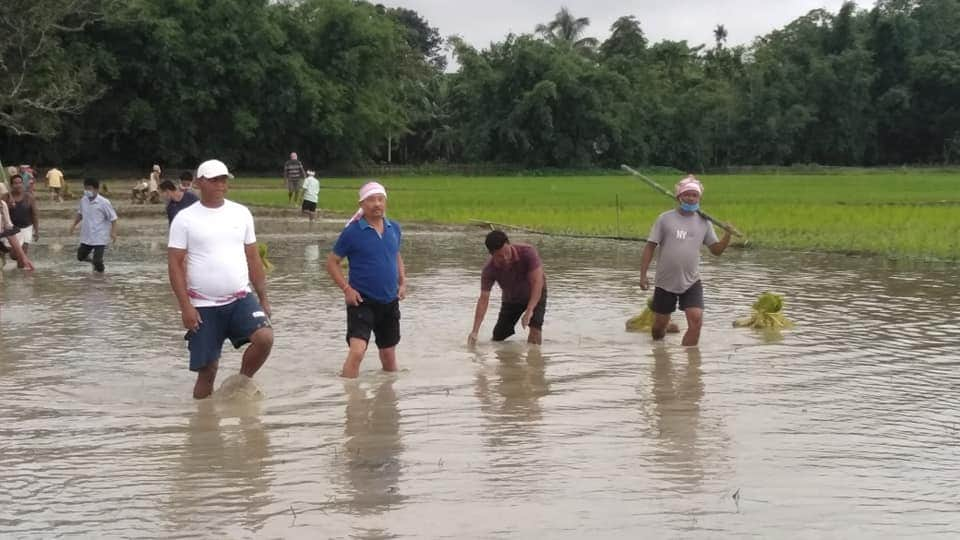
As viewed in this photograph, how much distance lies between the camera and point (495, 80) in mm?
80562

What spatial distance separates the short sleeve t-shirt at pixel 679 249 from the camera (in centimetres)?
1026

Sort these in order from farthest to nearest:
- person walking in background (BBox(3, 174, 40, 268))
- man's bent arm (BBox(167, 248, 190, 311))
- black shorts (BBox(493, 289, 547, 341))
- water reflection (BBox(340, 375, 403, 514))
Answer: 1. person walking in background (BBox(3, 174, 40, 268))
2. black shorts (BBox(493, 289, 547, 341))
3. man's bent arm (BBox(167, 248, 190, 311))
4. water reflection (BBox(340, 375, 403, 514))

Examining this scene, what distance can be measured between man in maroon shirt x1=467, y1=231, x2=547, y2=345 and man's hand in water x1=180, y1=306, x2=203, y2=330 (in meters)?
3.09

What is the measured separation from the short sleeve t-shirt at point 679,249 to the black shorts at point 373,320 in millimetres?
2671

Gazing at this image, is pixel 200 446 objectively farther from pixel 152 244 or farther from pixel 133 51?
pixel 133 51

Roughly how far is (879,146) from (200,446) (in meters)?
82.9

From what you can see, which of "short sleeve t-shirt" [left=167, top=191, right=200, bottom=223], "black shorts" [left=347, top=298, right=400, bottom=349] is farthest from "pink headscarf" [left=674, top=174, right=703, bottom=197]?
"short sleeve t-shirt" [left=167, top=191, right=200, bottom=223]

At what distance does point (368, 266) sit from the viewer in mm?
8508

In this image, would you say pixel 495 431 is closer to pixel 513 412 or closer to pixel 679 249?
pixel 513 412

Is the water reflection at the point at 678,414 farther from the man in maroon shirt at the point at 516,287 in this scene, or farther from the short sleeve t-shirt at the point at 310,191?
the short sleeve t-shirt at the point at 310,191

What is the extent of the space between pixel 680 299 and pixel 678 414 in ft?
9.47

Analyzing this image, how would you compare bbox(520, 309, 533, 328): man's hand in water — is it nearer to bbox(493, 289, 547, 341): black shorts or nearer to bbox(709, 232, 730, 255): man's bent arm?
bbox(493, 289, 547, 341): black shorts

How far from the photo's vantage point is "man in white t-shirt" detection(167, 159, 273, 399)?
294 inches

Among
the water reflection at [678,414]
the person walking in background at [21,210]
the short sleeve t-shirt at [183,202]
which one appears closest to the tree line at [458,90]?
the person walking in background at [21,210]
